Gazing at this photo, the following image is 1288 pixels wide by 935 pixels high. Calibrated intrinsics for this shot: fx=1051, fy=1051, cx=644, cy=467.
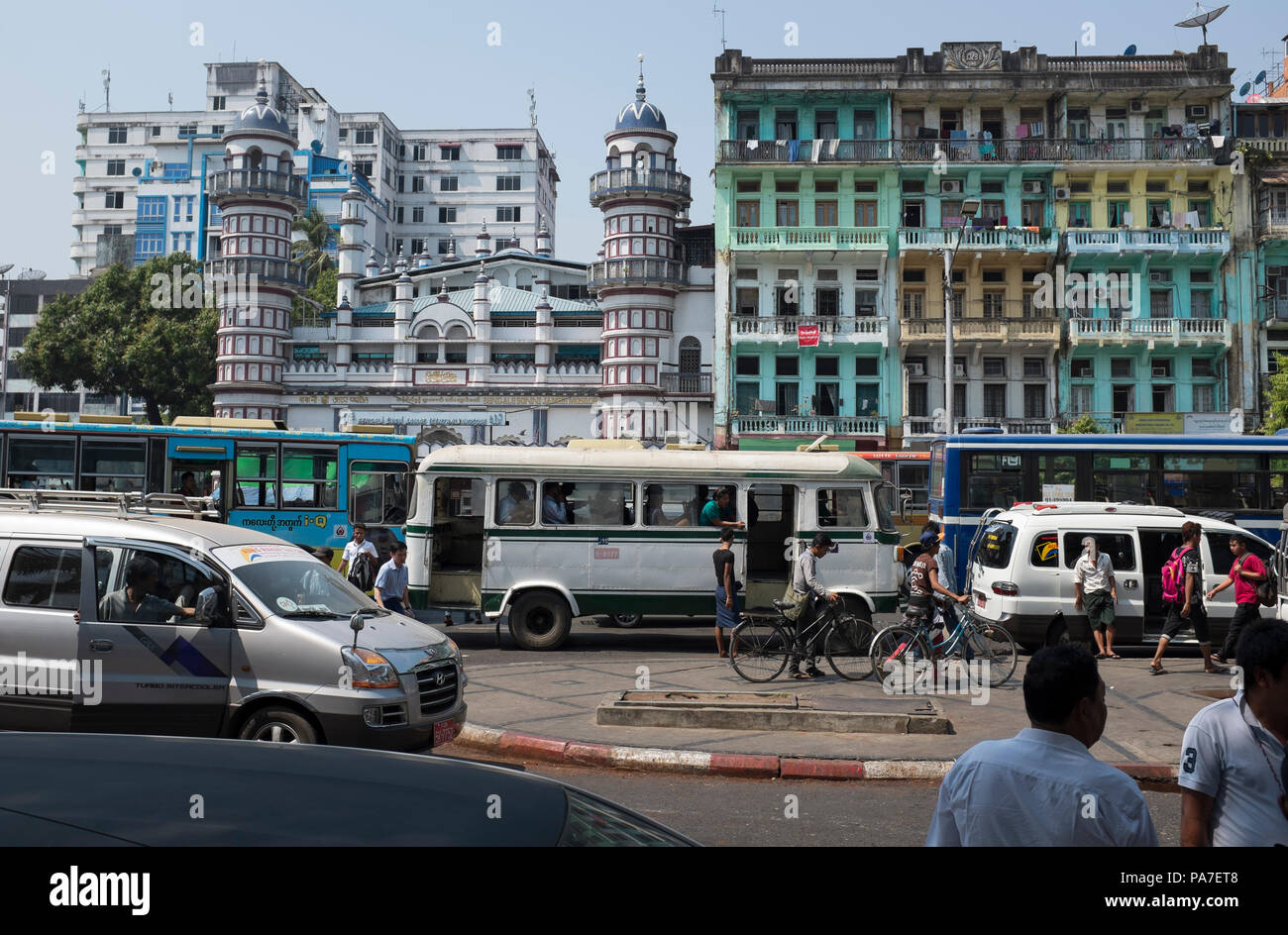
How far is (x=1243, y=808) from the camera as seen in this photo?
3428mm

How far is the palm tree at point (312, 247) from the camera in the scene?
66.5 metres

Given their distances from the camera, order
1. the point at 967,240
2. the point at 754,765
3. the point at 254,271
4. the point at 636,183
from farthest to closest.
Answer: the point at 254,271 < the point at 636,183 < the point at 967,240 < the point at 754,765

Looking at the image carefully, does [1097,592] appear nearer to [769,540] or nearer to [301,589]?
[769,540]

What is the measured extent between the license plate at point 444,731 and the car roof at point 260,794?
16.3 ft

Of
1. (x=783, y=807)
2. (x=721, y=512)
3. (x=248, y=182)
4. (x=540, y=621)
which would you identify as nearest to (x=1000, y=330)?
(x=721, y=512)

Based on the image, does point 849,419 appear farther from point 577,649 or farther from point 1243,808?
point 1243,808

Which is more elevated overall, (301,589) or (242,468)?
(242,468)

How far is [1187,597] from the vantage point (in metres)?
13.1

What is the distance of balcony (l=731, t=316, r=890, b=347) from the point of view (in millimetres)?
41438

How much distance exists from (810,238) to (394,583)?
31.7 meters

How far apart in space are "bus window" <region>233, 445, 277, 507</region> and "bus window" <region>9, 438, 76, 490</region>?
3.04m

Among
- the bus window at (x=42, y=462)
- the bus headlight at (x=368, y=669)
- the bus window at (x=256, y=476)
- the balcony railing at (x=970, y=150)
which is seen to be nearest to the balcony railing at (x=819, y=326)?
the balcony railing at (x=970, y=150)

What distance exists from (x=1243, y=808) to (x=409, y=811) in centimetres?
268

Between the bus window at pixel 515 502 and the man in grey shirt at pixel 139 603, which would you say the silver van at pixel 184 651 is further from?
the bus window at pixel 515 502
